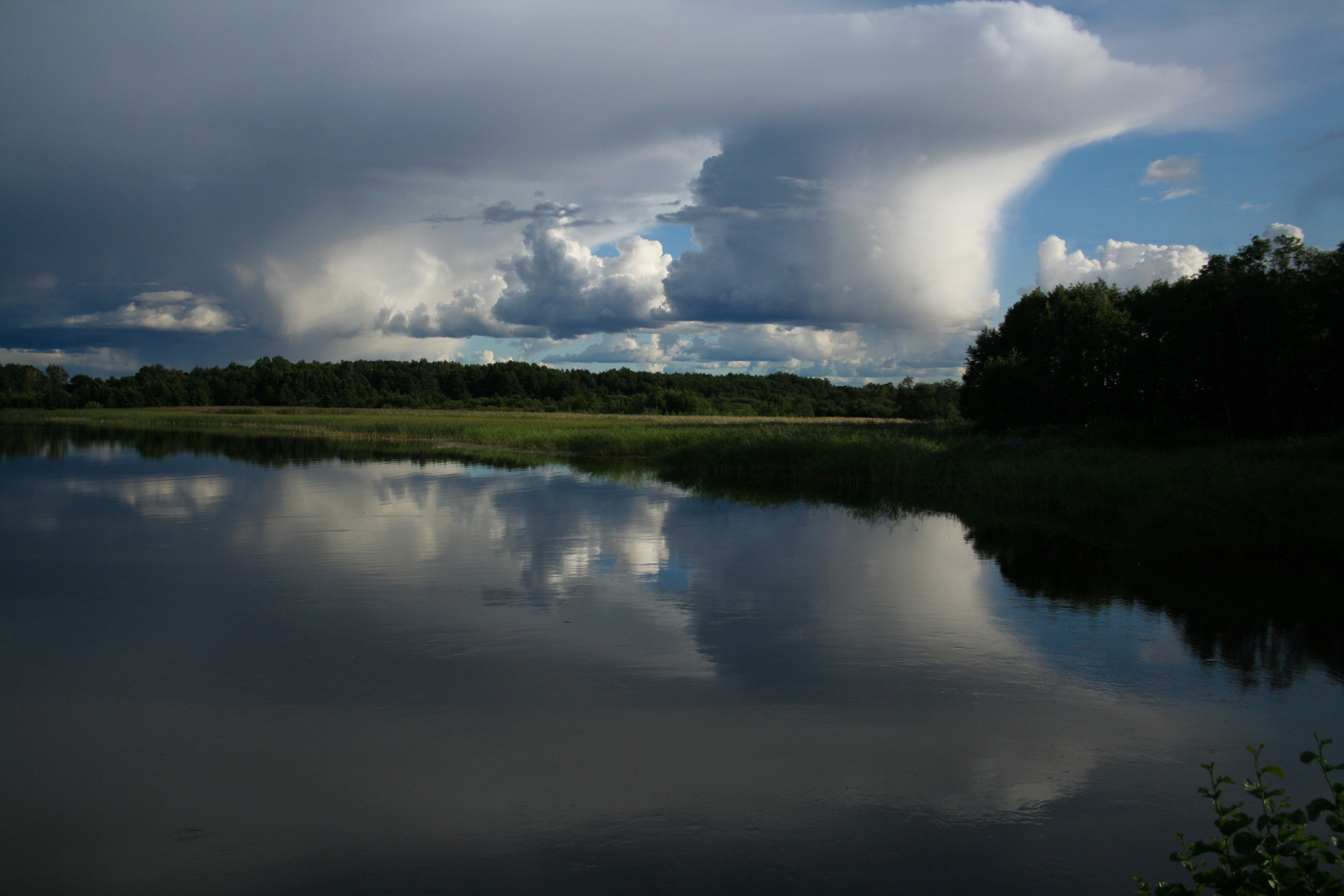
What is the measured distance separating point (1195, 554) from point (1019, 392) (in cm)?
2533

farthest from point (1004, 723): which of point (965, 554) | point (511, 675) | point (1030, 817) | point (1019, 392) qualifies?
point (1019, 392)

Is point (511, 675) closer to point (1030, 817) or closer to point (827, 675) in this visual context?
point (827, 675)

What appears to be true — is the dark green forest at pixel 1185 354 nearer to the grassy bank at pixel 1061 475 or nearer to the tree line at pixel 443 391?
the grassy bank at pixel 1061 475

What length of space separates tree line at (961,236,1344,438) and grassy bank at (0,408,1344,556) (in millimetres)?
2011

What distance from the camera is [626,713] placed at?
283 inches

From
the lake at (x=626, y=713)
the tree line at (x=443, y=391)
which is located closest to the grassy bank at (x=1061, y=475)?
the lake at (x=626, y=713)

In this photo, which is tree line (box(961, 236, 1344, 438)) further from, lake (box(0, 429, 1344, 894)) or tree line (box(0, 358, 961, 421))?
tree line (box(0, 358, 961, 421))

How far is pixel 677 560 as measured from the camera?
14.2m

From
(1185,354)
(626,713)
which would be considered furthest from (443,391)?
(626,713)

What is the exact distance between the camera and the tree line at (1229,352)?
929 inches

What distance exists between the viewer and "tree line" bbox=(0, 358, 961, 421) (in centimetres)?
10406

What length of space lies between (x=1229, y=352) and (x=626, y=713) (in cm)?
2618

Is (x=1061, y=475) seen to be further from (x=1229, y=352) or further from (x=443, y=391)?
(x=443, y=391)

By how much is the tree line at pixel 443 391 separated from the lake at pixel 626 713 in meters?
80.6
